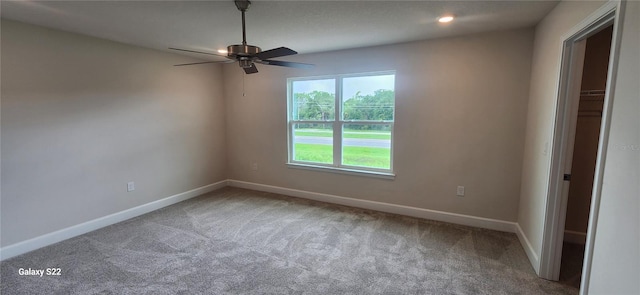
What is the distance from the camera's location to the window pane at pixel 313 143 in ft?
13.5

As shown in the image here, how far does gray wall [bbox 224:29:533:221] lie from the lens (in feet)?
9.54

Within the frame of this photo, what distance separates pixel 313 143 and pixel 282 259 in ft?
6.81

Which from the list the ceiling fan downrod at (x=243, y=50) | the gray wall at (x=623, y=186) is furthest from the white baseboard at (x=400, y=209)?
the ceiling fan downrod at (x=243, y=50)

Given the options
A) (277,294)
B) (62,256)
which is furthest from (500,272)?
(62,256)

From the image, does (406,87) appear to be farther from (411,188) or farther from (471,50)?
(411,188)

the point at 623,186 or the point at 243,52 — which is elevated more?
the point at 243,52

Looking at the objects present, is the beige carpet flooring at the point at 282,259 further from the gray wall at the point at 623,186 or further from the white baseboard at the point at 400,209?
the gray wall at the point at 623,186

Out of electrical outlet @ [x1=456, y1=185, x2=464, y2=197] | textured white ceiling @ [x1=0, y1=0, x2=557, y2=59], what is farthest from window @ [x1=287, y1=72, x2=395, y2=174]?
electrical outlet @ [x1=456, y1=185, x2=464, y2=197]

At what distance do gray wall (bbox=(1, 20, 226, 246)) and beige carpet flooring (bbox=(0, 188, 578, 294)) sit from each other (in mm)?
427

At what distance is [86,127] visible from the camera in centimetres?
306

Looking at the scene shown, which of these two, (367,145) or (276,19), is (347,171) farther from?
(276,19)

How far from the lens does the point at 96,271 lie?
7.59 ft

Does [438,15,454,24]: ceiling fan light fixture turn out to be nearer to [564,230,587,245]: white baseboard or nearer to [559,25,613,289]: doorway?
[559,25,613,289]: doorway

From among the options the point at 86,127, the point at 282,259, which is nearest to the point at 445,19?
the point at 282,259
